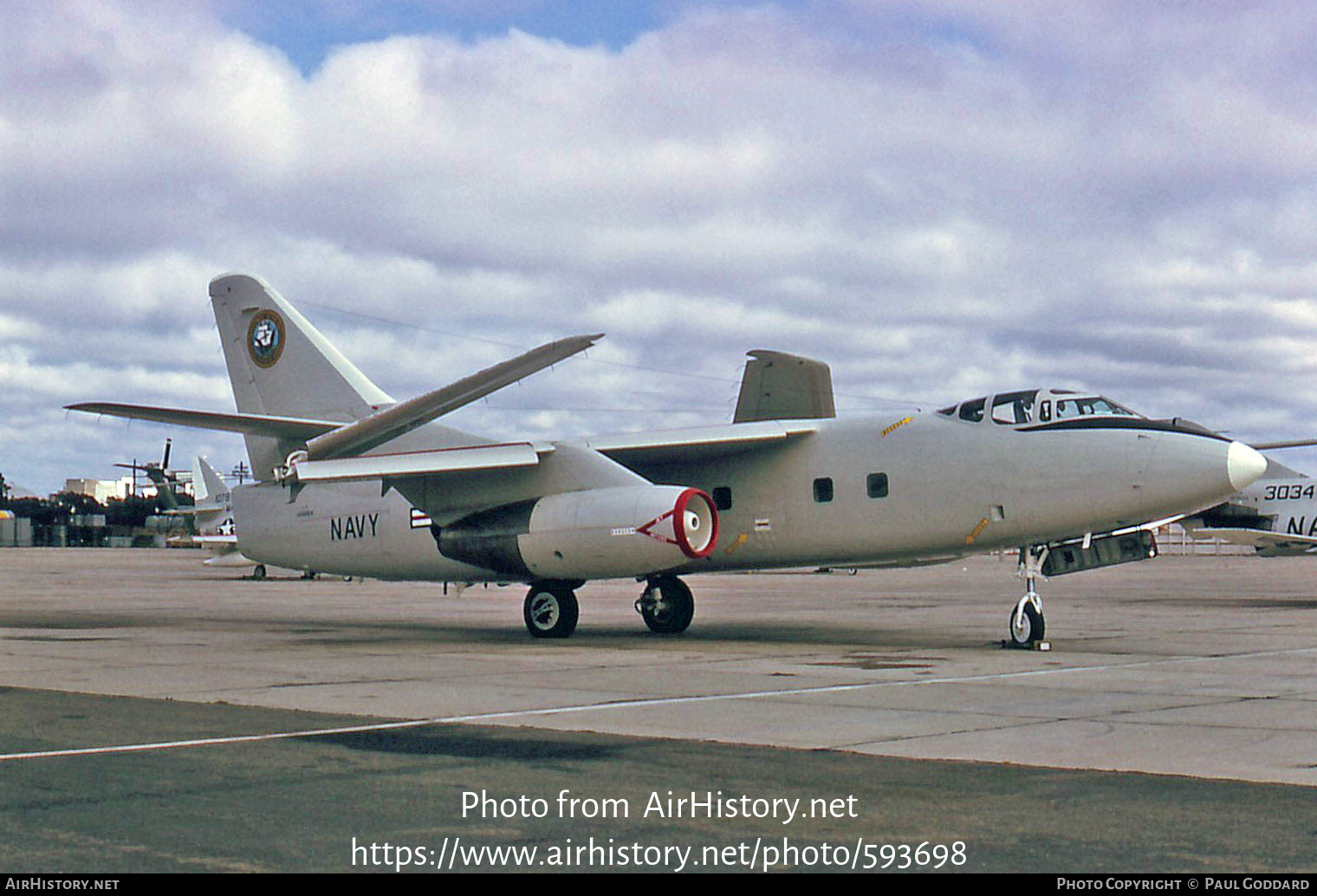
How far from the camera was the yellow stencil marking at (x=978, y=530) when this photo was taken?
56.3 feet

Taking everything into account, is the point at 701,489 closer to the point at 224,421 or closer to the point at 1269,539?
the point at 224,421

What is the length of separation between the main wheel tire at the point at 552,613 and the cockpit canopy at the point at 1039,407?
632 centimetres

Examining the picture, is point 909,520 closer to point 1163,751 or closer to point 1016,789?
point 1163,751

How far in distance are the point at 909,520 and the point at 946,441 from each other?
1.17 metres

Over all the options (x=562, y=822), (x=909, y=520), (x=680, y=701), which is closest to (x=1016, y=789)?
(x=562, y=822)

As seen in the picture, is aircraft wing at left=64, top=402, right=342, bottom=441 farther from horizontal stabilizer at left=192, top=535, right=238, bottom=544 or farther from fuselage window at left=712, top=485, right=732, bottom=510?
horizontal stabilizer at left=192, top=535, right=238, bottom=544

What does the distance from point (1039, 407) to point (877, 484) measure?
237 cm

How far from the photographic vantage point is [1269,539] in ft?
114

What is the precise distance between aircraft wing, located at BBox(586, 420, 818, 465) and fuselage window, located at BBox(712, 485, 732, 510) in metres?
0.55

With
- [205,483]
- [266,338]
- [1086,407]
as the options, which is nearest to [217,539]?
[205,483]

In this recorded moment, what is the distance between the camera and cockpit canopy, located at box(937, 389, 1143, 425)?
668 inches

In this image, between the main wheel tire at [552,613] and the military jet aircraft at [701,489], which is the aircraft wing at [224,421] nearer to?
the military jet aircraft at [701,489]

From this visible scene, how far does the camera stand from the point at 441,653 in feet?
55.5

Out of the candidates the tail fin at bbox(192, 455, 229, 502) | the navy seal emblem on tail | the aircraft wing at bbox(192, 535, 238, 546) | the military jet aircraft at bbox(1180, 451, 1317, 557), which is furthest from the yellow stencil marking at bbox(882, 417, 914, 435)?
the tail fin at bbox(192, 455, 229, 502)
